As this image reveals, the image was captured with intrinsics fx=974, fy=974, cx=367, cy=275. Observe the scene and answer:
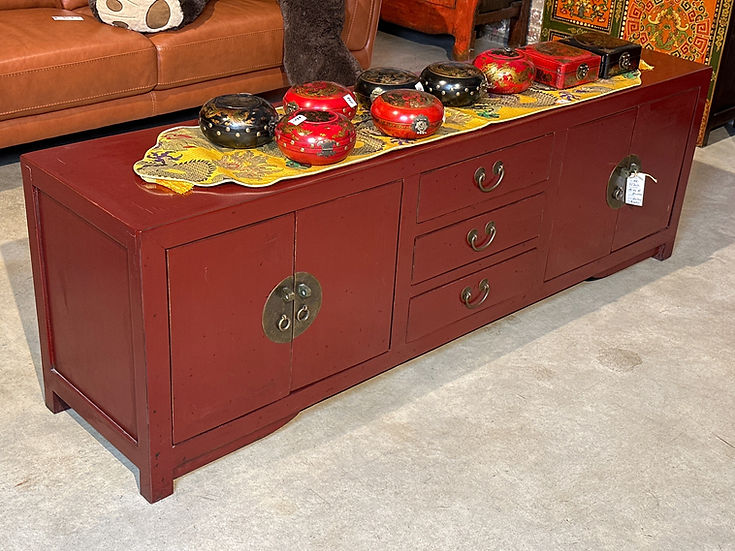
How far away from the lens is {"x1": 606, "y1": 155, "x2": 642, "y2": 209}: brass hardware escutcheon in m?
2.57

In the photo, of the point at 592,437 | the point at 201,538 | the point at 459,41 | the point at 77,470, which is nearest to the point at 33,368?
the point at 77,470

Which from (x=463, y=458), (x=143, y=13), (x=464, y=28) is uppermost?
(x=143, y=13)

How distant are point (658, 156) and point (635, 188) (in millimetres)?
152

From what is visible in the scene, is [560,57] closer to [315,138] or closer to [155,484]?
[315,138]

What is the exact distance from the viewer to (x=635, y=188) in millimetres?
2602

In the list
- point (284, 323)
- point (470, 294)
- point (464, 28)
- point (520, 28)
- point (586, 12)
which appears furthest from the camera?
point (520, 28)

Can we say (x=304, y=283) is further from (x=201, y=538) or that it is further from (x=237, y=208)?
(x=201, y=538)

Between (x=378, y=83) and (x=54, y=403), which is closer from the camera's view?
(x=54, y=403)

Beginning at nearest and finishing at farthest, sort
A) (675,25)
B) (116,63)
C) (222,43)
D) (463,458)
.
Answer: (463,458) < (116,63) < (222,43) < (675,25)

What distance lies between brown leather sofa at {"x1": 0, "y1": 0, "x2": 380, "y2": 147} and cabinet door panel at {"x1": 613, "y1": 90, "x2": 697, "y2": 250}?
1442mm

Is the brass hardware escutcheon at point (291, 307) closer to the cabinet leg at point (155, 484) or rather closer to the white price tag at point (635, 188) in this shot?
the cabinet leg at point (155, 484)

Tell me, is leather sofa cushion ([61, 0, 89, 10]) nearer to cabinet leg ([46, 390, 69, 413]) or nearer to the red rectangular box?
the red rectangular box

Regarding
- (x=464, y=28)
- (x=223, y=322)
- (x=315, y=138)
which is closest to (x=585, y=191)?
(x=315, y=138)

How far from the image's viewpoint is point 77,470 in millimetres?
1913
